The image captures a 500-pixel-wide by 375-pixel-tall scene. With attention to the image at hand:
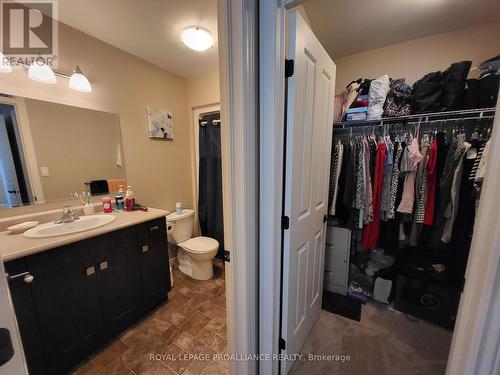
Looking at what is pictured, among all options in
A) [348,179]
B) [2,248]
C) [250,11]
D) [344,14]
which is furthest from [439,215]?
[2,248]

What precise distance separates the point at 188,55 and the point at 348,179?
2008 mm

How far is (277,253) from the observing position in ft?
3.47

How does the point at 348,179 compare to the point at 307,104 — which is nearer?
the point at 307,104

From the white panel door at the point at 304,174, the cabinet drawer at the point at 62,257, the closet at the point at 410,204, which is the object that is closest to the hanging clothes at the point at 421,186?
the closet at the point at 410,204

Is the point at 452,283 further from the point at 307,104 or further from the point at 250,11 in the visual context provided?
the point at 250,11

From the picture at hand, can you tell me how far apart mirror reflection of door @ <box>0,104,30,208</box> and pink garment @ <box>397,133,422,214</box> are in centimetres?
288

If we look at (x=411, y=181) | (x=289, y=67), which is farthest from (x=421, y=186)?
(x=289, y=67)

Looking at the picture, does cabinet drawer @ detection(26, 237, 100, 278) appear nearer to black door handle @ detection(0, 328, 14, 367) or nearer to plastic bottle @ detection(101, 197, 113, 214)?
plastic bottle @ detection(101, 197, 113, 214)

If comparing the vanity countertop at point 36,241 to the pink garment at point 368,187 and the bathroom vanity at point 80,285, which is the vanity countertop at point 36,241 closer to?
the bathroom vanity at point 80,285

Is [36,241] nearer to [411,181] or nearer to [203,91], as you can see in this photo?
[203,91]

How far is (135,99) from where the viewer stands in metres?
2.10

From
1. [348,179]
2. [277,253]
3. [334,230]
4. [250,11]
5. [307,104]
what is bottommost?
[334,230]

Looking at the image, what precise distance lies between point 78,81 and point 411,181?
2796mm

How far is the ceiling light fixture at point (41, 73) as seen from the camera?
1.39 m
